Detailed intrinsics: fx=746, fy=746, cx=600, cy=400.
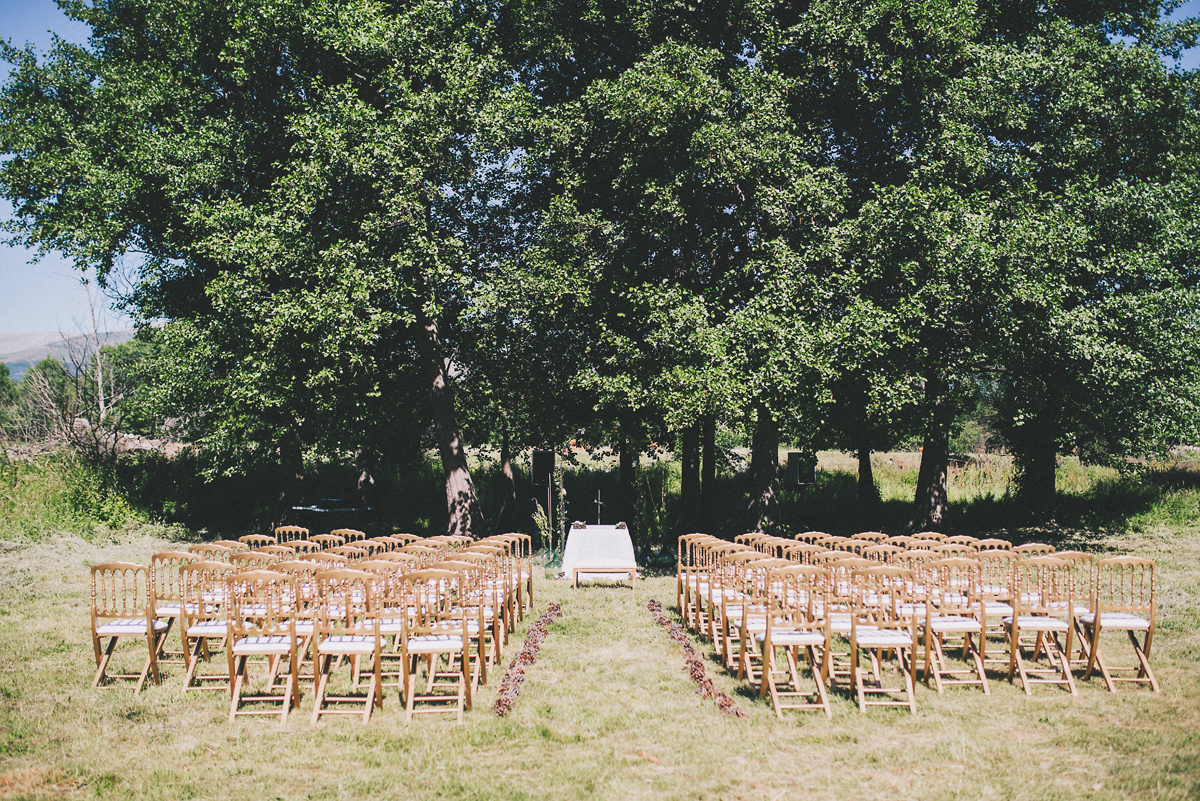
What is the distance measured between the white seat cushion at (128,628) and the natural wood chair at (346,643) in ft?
5.57

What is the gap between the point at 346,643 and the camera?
657 cm

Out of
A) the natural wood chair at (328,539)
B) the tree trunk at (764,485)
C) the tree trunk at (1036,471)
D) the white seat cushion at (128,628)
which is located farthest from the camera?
the tree trunk at (1036,471)

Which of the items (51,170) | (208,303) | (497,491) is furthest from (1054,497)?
(51,170)

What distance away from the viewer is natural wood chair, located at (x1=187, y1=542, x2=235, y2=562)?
8281 mm

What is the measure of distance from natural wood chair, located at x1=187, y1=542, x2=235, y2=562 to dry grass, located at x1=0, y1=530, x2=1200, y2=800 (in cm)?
128

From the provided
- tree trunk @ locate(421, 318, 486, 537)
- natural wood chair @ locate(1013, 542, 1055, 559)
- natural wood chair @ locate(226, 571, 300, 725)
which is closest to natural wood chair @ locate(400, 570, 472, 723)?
natural wood chair @ locate(226, 571, 300, 725)

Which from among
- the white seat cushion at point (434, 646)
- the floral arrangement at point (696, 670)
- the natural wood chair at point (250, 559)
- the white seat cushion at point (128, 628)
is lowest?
the floral arrangement at point (696, 670)

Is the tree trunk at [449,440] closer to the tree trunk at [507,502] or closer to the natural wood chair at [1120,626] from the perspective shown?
the tree trunk at [507,502]

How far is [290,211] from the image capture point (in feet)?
51.9

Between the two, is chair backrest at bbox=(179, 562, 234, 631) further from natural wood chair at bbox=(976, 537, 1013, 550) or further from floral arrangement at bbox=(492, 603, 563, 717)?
natural wood chair at bbox=(976, 537, 1013, 550)


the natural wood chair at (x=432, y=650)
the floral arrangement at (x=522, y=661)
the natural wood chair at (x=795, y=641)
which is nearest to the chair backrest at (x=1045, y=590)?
the natural wood chair at (x=795, y=641)

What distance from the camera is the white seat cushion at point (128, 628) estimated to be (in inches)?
279

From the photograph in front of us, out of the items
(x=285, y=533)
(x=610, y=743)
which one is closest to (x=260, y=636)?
(x=610, y=743)

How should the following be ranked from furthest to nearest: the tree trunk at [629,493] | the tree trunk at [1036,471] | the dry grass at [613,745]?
the tree trunk at [1036,471], the tree trunk at [629,493], the dry grass at [613,745]
